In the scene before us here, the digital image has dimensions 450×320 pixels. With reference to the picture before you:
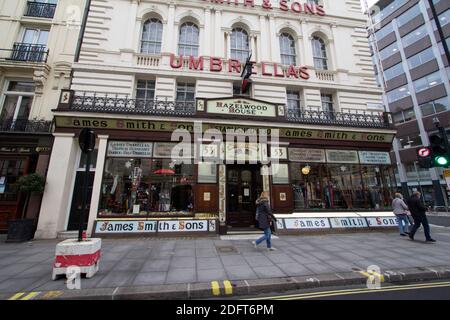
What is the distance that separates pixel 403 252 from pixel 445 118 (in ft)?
98.1

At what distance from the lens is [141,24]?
13.6 metres

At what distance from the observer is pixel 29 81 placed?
1276 centimetres

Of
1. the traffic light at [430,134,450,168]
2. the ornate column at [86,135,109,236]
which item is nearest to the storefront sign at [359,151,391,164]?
the traffic light at [430,134,450,168]

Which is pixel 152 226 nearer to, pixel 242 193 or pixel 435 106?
pixel 242 193

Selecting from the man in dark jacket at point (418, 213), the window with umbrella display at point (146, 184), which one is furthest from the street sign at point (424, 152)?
the window with umbrella display at point (146, 184)

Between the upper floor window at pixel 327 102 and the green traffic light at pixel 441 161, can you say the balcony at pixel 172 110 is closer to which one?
the upper floor window at pixel 327 102

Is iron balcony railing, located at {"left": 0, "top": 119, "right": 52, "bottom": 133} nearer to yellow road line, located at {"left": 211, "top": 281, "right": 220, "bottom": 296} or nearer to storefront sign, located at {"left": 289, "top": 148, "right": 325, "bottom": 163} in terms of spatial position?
yellow road line, located at {"left": 211, "top": 281, "right": 220, "bottom": 296}

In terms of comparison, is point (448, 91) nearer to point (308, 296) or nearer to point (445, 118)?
point (445, 118)

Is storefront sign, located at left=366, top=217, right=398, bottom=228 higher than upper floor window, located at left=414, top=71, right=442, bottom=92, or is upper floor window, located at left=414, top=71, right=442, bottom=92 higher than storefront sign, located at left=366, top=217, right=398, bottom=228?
upper floor window, located at left=414, top=71, right=442, bottom=92

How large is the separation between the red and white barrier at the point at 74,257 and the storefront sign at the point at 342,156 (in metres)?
12.0

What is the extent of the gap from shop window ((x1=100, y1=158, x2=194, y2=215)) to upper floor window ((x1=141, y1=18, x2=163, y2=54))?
7.40 metres

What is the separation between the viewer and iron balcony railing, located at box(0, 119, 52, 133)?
11.4 metres

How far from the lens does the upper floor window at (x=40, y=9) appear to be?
13.7 metres
